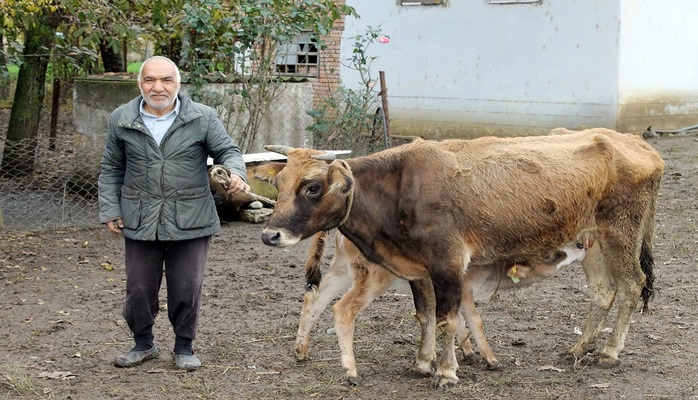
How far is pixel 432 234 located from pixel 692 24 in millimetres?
14041

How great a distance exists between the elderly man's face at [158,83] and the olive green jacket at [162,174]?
14 centimetres

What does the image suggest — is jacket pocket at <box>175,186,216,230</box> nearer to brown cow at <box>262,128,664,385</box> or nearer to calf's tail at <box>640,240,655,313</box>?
brown cow at <box>262,128,664,385</box>

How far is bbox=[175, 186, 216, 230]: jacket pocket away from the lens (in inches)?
237

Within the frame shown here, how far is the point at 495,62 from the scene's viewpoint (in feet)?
59.3

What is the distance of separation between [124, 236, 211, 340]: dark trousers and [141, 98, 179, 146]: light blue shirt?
653mm

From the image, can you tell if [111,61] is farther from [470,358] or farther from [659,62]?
[470,358]

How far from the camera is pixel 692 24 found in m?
18.4

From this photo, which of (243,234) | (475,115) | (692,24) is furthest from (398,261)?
(692,24)

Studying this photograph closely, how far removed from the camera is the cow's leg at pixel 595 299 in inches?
265

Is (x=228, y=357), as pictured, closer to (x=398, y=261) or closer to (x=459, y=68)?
(x=398, y=261)

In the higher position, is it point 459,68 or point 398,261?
point 459,68

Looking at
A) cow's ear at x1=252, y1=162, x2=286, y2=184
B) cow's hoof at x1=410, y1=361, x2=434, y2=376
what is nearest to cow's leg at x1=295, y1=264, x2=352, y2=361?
cow's hoof at x1=410, y1=361, x2=434, y2=376

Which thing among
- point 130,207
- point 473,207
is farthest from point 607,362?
point 130,207

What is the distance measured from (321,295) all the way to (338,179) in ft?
3.73
